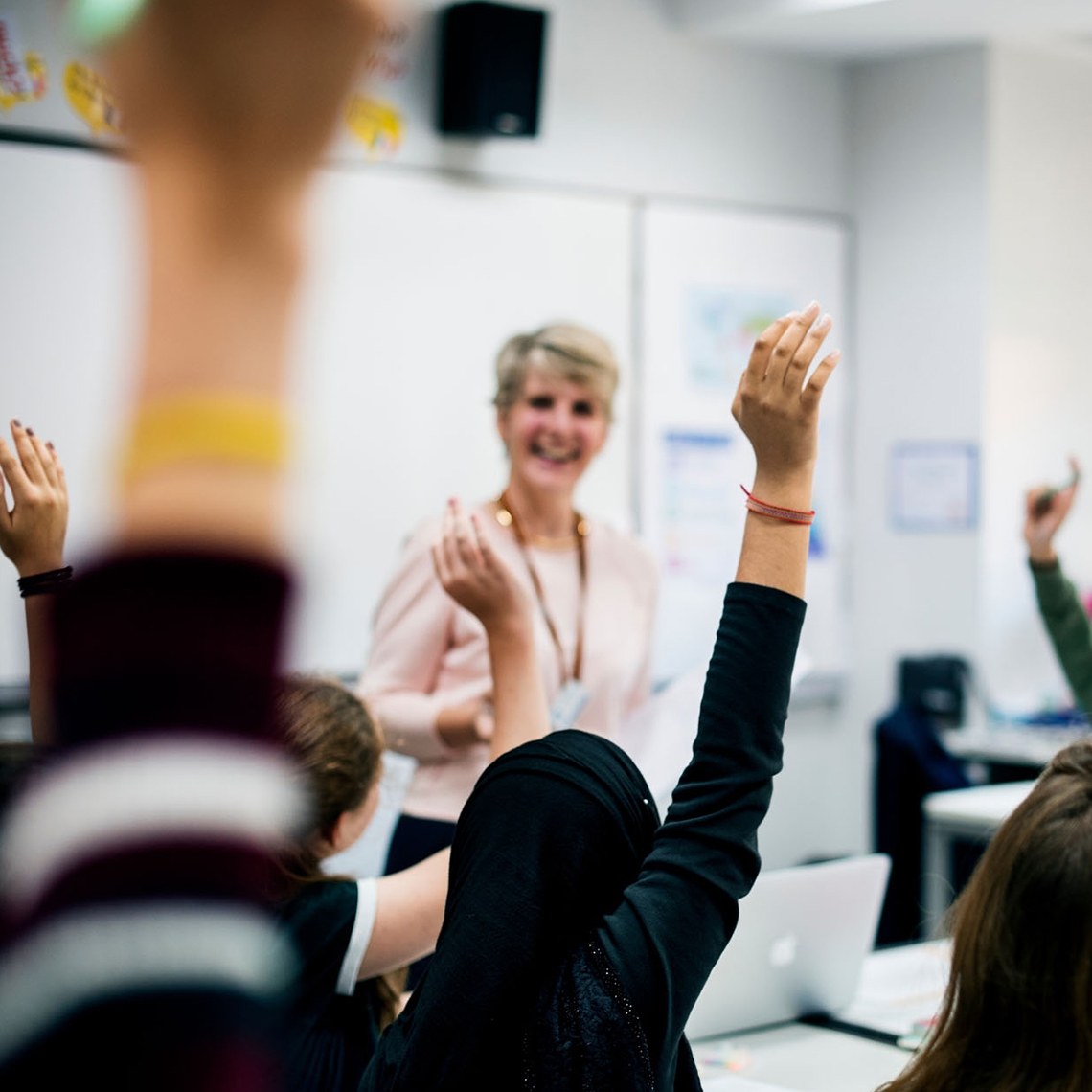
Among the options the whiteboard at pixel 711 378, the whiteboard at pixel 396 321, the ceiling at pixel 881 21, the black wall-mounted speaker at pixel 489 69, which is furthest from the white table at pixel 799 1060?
the ceiling at pixel 881 21

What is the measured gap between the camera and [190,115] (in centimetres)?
21

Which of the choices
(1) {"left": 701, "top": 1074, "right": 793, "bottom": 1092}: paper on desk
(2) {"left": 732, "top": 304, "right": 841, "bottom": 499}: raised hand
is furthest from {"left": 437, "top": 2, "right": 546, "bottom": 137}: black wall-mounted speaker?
(2) {"left": 732, "top": 304, "right": 841, "bottom": 499}: raised hand

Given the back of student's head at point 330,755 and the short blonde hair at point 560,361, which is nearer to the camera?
the back of student's head at point 330,755

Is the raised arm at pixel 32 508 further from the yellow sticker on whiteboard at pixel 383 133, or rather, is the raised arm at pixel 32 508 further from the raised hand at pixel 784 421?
the yellow sticker on whiteboard at pixel 383 133

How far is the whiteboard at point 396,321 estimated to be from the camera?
341cm

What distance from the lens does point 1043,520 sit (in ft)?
8.21

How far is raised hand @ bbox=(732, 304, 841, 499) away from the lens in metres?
0.77

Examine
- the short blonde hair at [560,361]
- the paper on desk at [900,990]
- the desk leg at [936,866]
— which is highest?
the short blonde hair at [560,361]

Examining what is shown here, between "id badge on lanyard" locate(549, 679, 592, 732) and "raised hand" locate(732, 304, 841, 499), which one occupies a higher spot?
"raised hand" locate(732, 304, 841, 499)

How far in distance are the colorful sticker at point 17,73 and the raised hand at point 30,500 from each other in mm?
3123

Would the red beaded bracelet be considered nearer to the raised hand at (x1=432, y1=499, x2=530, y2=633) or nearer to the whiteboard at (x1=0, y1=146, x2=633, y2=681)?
the raised hand at (x1=432, y1=499, x2=530, y2=633)

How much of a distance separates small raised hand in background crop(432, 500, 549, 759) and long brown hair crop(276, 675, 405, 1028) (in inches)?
9.1

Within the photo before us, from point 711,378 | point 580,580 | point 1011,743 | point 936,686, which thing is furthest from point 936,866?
point 711,378

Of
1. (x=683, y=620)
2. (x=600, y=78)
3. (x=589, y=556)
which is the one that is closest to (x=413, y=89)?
(x=600, y=78)
